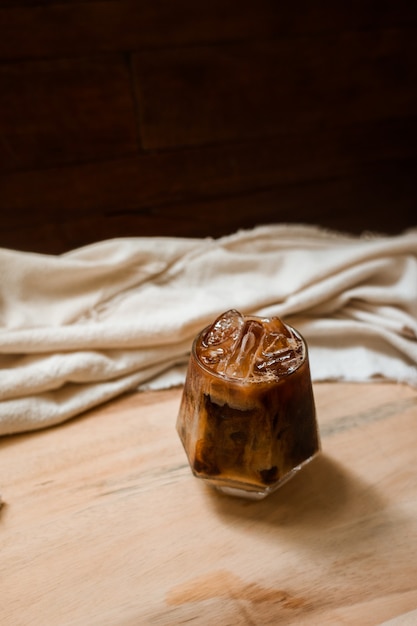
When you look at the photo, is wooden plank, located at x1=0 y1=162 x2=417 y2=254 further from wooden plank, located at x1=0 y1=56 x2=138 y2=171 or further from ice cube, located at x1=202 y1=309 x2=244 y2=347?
ice cube, located at x1=202 y1=309 x2=244 y2=347

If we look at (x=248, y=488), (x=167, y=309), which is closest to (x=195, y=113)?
(x=167, y=309)

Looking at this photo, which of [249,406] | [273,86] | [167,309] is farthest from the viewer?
[273,86]

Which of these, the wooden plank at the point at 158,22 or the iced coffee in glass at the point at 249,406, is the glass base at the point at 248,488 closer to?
the iced coffee in glass at the point at 249,406

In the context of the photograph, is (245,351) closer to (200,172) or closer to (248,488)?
(248,488)

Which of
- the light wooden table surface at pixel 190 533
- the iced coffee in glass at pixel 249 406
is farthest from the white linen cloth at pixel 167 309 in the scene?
the iced coffee in glass at pixel 249 406

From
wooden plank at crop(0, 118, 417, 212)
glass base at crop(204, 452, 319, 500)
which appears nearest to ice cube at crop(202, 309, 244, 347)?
glass base at crop(204, 452, 319, 500)
